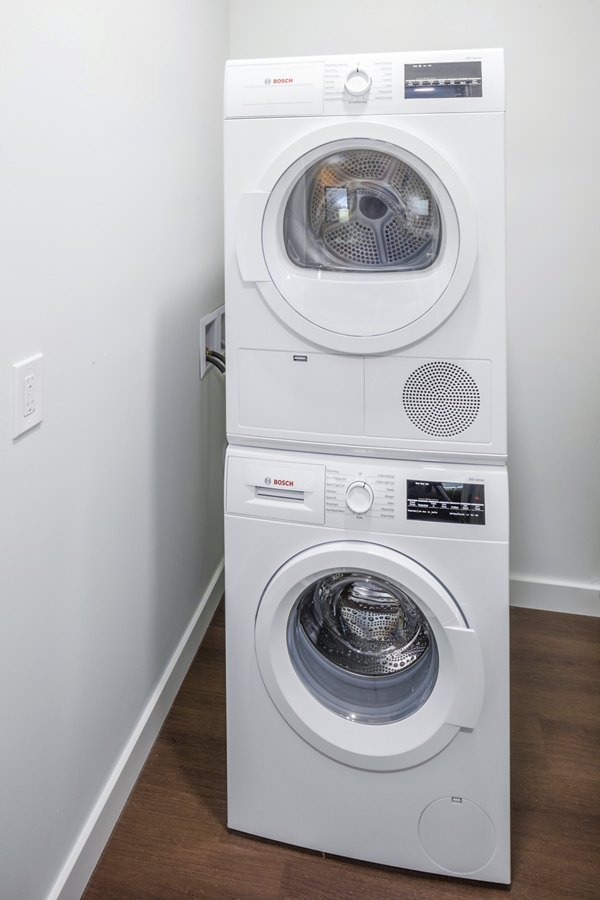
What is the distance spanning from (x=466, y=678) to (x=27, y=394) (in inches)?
37.4

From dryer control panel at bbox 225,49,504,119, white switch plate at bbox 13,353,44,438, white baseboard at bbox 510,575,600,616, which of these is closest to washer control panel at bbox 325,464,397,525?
white switch plate at bbox 13,353,44,438

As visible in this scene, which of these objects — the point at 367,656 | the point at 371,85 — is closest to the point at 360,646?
the point at 367,656

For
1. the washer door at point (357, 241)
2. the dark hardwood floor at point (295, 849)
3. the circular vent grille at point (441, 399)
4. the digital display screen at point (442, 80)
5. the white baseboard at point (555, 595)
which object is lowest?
the dark hardwood floor at point (295, 849)

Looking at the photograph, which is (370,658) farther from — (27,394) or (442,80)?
(442,80)

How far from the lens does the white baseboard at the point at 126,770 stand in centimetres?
139

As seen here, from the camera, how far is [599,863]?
1.50m

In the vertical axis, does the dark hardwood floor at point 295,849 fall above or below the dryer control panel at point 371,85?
below

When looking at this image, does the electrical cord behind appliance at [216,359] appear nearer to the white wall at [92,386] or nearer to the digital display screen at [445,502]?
the white wall at [92,386]

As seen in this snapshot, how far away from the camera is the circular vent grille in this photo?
1308 mm

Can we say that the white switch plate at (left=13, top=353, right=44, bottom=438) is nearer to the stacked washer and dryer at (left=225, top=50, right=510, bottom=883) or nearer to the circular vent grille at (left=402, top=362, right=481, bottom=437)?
the stacked washer and dryer at (left=225, top=50, right=510, bottom=883)

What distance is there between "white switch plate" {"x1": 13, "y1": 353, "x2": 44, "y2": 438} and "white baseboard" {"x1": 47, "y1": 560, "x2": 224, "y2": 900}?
2.94 feet

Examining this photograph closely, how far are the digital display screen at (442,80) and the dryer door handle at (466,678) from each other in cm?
97

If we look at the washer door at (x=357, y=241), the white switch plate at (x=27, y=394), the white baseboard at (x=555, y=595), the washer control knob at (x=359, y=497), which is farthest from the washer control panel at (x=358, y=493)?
the white baseboard at (x=555, y=595)

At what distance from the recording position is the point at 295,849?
1.55m
